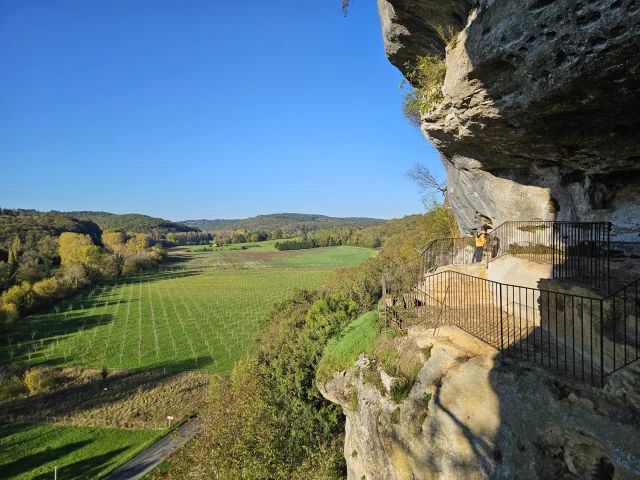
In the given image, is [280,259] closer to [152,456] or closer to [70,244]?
[70,244]

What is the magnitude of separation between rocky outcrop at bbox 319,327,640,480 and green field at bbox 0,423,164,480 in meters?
22.0

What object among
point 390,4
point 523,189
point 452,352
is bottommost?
point 452,352

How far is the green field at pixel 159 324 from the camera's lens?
3918 centimetres

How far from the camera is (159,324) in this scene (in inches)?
2048

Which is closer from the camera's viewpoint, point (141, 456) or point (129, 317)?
point (141, 456)

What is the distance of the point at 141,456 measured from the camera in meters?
22.8

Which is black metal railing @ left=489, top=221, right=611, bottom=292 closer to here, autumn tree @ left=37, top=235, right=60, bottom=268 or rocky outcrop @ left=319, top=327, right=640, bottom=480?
rocky outcrop @ left=319, top=327, right=640, bottom=480

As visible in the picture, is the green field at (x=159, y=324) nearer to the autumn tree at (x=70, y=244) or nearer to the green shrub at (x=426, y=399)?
the autumn tree at (x=70, y=244)

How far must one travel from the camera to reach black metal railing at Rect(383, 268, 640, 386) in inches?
235

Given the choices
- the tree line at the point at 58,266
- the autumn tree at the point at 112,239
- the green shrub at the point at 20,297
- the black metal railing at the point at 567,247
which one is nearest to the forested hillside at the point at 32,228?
the tree line at the point at 58,266

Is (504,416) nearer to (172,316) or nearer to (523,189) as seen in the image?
(523,189)

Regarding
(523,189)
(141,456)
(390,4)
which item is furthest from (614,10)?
(141,456)

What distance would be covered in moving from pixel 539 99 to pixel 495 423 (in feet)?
18.7

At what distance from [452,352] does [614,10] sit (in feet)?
21.2
